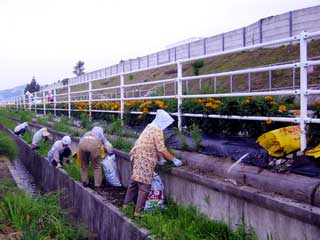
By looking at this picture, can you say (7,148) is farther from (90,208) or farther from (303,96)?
(303,96)

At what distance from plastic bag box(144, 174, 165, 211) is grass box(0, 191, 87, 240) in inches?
51.1

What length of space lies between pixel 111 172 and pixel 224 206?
131 inches

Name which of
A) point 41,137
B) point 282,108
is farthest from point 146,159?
point 41,137

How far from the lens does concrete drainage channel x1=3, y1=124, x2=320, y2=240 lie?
358 cm

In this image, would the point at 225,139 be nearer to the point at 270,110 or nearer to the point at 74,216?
the point at 270,110

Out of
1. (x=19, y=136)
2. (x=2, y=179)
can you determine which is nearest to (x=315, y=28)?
(x=19, y=136)

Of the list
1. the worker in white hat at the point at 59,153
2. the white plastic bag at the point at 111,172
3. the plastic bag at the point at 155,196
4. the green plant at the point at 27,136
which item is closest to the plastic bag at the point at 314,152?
the plastic bag at the point at 155,196

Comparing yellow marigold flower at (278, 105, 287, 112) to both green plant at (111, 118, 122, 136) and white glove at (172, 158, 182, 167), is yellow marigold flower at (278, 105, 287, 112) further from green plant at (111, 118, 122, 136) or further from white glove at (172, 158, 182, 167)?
green plant at (111, 118, 122, 136)

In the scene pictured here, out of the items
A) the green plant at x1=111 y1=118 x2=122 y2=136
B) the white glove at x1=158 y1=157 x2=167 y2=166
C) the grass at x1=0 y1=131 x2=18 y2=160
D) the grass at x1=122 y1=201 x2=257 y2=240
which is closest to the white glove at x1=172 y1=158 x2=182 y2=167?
the white glove at x1=158 y1=157 x2=167 y2=166

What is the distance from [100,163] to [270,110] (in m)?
3.20

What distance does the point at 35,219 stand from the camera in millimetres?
6234

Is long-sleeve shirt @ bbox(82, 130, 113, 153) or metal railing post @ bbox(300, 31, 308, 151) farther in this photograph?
long-sleeve shirt @ bbox(82, 130, 113, 153)

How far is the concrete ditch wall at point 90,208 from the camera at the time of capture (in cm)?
549

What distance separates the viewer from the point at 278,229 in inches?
150
